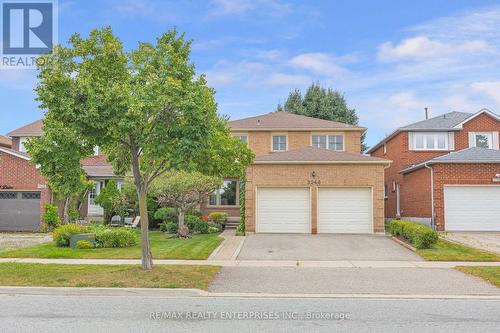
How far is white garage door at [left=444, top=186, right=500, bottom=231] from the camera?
22.4 meters

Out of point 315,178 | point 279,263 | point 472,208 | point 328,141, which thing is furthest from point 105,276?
point 328,141

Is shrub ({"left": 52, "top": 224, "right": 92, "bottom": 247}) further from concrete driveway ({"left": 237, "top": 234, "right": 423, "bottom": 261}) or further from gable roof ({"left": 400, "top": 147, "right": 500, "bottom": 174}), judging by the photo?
gable roof ({"left": 400, "top": 147, "right": 500, "bottom": 174})

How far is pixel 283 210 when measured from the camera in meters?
22.5

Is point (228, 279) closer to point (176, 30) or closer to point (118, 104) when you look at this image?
point (118, 104)

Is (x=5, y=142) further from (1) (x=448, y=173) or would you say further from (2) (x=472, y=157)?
(2) (x=472, y=157)

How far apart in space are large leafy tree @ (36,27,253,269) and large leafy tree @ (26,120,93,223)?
215 millimetres

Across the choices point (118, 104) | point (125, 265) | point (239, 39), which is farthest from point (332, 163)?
point (118, 104)

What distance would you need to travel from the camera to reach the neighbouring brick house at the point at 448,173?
73.8 ft

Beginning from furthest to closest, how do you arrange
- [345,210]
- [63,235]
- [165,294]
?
[345,210], [63,235], [165,294]

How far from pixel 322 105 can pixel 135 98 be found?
127 feet

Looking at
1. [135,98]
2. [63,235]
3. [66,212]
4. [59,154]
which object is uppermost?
[135,98]

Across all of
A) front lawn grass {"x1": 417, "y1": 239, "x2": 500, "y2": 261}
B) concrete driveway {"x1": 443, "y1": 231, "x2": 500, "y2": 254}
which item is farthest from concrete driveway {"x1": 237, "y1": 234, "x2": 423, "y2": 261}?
concrete driveway {"x1": 443, "y1": 231, "x2": 500, "y2": 254}

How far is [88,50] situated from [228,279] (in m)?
6.32

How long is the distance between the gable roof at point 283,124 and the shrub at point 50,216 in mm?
12041
